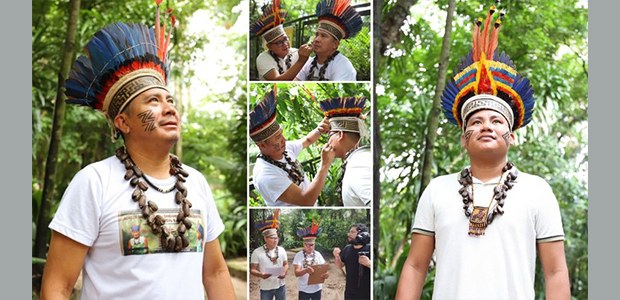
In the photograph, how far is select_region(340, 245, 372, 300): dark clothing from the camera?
15.0 feet

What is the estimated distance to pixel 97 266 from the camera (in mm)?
3344

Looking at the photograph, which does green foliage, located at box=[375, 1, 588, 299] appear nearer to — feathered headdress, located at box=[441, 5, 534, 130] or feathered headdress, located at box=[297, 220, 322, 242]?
feathered headdress, located at box=[297, 220, 322, 242]

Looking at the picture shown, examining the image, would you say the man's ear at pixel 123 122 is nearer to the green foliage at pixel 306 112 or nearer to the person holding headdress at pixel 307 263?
the green foliage at pixel 306 112

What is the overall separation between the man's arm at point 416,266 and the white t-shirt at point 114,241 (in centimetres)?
96

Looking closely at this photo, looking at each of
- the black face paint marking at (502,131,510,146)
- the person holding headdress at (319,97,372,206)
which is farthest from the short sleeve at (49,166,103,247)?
the black face paint marking at (502,131,510,146)

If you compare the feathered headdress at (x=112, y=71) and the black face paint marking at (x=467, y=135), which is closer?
the feathered headdress at (x=112, y=71)

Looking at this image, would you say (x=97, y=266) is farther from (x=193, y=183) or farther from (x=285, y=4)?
(x=285, y=4)

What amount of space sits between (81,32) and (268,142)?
15.2ft

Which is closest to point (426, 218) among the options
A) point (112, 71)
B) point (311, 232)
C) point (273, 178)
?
point (311, 232)

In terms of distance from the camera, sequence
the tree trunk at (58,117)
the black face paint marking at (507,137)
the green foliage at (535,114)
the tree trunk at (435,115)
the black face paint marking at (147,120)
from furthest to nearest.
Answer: the green foliage at (535,114) < the tree trunk at (58,117) < the tree trunk at (435,115) < the black face paint marking at (507,137) < the black face paint marking at (147,120)

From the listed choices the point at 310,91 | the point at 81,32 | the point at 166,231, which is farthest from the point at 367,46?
the point at 81,32

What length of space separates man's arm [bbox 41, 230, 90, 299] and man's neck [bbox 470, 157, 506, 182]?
64.5 inches

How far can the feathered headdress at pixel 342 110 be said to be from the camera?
4.55m

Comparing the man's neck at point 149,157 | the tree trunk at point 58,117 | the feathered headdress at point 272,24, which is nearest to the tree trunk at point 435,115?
the feathered headdress at point 272,24
